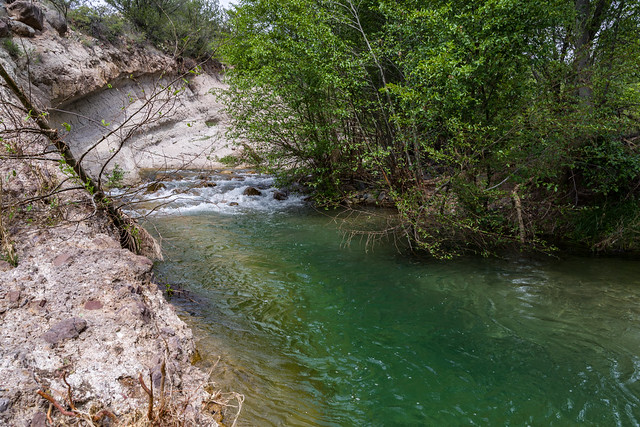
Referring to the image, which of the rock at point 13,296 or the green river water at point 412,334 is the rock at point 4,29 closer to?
the green river water at point 412,334

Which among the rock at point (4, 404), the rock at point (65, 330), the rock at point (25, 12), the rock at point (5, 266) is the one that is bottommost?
the rock at point (4, 404)

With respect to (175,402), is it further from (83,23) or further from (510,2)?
(83,23)

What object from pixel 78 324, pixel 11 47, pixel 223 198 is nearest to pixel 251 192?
pixel 223 198

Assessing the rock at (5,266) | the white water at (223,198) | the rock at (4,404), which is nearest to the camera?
the rock at (4,404)

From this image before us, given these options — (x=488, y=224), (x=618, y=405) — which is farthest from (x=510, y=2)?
(x=618, y=405)

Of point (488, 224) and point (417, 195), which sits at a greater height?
point (417, 195)

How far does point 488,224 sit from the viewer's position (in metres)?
7.44

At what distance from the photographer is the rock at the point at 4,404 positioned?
2.15 metres

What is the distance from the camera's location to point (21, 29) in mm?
14297

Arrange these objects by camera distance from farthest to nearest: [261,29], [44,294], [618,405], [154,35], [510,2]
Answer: [154,35]
[261,29]
[510,2]
[618,405]
[44,294]

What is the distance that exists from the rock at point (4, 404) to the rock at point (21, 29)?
55.7 feet

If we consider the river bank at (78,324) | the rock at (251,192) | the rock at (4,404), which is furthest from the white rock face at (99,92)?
the rock at (4,404)

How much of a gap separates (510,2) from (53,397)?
737 centimetres

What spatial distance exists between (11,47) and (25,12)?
2109 millimetres
